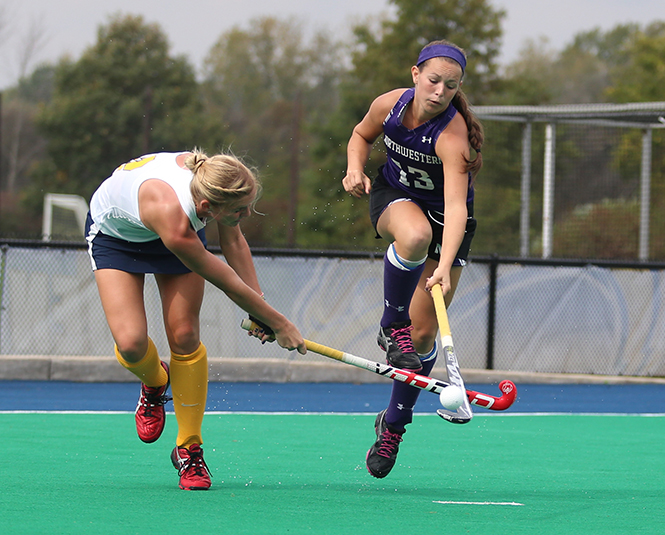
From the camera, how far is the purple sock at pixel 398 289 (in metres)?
4.95

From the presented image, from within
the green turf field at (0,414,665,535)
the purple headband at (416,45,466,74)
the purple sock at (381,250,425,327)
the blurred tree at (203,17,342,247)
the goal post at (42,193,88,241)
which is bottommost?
the green turf field at (0,414,665,535)

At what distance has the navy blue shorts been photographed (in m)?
4.51

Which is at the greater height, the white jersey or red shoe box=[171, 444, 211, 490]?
the white jersey

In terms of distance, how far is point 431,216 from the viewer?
5.05 m

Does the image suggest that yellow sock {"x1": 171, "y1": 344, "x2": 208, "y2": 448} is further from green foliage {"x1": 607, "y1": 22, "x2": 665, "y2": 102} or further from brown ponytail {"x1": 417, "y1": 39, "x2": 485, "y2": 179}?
A: green foliage {"x1": 607, "y1": 22, "x2": 665, "y2": 102}

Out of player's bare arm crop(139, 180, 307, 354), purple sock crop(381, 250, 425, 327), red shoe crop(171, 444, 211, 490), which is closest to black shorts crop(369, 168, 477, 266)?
purple sock crop(381, 250, 425, 327)

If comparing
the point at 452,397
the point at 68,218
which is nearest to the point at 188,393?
the point at 452,397

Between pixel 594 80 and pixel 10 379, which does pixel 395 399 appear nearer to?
pixel 10 379

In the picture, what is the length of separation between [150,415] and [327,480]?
0.98 m

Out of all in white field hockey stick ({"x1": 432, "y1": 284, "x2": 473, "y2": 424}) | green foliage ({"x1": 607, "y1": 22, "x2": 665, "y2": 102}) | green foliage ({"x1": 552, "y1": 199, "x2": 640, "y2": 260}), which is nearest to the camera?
white field hockey stick ({"x1": 432, "y1": 284, "x2": 473, "y2": 424})

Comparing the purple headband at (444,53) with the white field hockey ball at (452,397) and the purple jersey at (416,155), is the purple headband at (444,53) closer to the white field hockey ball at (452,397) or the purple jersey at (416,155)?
the purple jersey at (416,155)

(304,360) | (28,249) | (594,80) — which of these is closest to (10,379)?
(28,249)

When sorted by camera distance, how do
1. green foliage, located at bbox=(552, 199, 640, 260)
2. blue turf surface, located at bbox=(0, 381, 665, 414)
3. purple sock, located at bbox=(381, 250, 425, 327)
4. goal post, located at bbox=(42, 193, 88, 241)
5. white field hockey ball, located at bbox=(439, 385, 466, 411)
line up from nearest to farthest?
white field hockey ball, located at bbox=(439, 385, 466, 411), purple sock, located at bbox=(381, 250, 425, 327), blue turf surface, located at bbox=(0, 381, 665, 414), green foliage, located at bbox=(552, 199, 640, 260), goal post, located at bbox=(42, 193, 88, 241)

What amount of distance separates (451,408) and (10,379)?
22.7 feet
